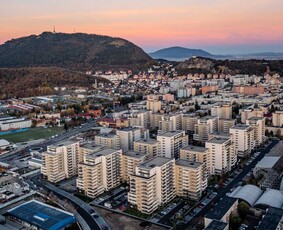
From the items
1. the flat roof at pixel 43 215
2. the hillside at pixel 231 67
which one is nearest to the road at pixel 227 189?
the flat roof at pixel 43 215

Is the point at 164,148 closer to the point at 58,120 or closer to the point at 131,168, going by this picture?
the point at 131,168

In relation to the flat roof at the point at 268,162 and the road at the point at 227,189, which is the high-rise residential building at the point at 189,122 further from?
the flat roof at the point at 268,162

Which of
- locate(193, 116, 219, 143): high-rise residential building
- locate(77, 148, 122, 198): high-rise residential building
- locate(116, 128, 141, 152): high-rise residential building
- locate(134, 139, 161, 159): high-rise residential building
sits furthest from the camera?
locate(193, 116, 219, 143): high-rise residential building

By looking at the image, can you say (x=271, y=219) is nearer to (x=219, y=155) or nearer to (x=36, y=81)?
(x=219, y=155)

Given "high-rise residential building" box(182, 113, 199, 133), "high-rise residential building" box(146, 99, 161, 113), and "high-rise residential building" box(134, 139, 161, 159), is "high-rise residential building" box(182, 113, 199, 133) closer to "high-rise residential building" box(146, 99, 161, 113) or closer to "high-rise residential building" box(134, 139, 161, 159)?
"high-rise residential building" box(146, 99, 161, 113)

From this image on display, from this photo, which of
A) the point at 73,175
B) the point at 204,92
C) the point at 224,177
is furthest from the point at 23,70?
the point at 224,177

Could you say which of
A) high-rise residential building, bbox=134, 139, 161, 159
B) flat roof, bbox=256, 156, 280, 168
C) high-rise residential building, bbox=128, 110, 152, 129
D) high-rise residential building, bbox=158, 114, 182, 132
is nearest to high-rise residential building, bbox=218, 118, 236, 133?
high-rise residential building, bbox=158, 114, 182, 132
